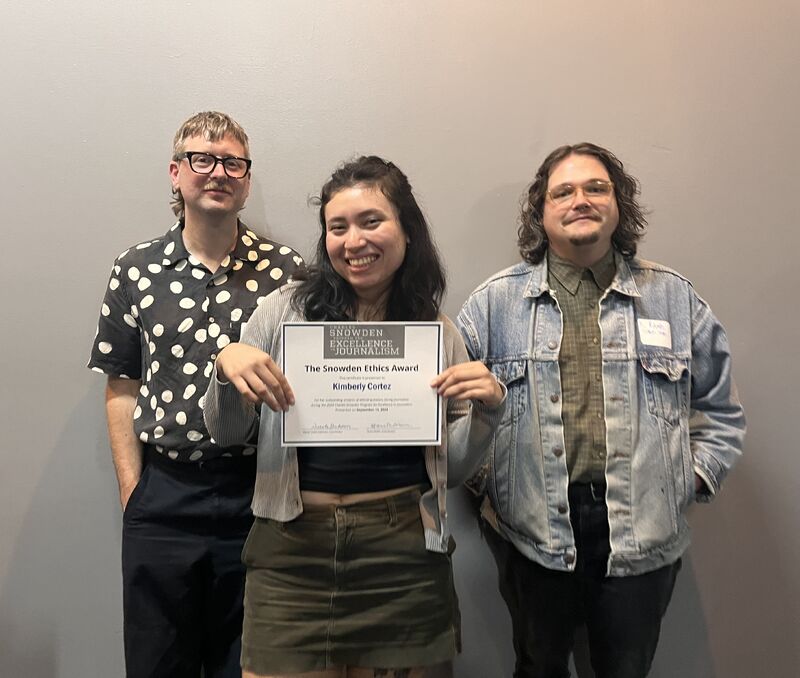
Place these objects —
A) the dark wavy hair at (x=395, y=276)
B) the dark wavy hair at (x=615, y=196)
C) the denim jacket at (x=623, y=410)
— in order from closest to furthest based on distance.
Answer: the dark wavy hair at (x=395, y=276) < the denim jacket at (x=623, y=410) < the dark wavy hair at (x=615, y=196)

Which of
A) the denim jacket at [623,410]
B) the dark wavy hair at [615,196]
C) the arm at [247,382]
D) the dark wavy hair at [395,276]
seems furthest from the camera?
the dark wavy hair at [615,196]

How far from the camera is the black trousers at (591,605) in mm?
1250

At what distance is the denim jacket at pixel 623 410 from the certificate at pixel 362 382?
0.36 m

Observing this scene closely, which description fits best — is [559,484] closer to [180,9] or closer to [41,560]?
[41,560]

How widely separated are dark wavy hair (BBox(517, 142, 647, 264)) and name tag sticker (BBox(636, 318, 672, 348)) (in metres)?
0.18

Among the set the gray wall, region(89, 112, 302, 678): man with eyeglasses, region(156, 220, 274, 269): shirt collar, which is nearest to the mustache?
region(89, 112, 302, 678): man with eyeglasses

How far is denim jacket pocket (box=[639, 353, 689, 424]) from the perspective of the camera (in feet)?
4.19

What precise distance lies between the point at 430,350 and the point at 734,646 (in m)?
1.47

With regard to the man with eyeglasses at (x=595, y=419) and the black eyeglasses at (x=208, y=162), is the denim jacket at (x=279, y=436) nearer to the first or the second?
the man with eyeglasses at (x=595, y=419)

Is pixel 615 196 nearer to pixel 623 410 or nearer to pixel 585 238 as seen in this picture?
pixel 585 238

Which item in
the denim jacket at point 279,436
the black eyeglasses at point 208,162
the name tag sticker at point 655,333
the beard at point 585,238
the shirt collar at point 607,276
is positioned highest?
the black eyeglasses at point 208,162

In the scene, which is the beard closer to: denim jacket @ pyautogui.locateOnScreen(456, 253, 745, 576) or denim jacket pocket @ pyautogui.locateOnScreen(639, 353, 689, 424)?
denim jacket @ pyautogui.locateOnScreen(456, 253, 745, 576)

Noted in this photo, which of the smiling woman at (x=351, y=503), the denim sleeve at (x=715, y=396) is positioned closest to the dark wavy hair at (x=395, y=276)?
the smiling woman at (x=351, y=503)

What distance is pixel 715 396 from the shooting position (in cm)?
136
